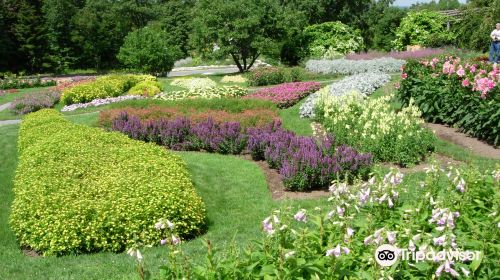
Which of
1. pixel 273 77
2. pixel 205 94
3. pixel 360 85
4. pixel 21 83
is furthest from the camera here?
pixel 21 83

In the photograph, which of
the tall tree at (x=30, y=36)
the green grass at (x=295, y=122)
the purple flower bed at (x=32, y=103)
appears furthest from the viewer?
the tall tree at (x=30, y=36)

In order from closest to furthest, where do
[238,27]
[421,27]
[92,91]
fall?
[92,91] → [238,27] → [421,27]

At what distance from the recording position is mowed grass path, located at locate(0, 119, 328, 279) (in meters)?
5.16

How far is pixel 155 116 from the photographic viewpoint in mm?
12062

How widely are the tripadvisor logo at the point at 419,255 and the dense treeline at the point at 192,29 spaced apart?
26.4 m

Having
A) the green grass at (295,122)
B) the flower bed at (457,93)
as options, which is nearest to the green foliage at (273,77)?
the green grass at (295,122)

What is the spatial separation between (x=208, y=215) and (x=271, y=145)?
8.49ft

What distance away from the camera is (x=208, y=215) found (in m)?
7.15

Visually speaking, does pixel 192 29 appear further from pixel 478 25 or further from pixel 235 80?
pixel 478 25

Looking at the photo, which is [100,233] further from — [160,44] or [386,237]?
[160,44]

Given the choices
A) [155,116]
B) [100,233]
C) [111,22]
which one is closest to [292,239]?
[100,233]

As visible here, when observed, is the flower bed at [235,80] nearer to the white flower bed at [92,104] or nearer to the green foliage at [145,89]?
the green foliage at [145,89]

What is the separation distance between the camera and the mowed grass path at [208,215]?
5.16 m

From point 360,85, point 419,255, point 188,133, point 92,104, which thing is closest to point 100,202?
point 419,255
